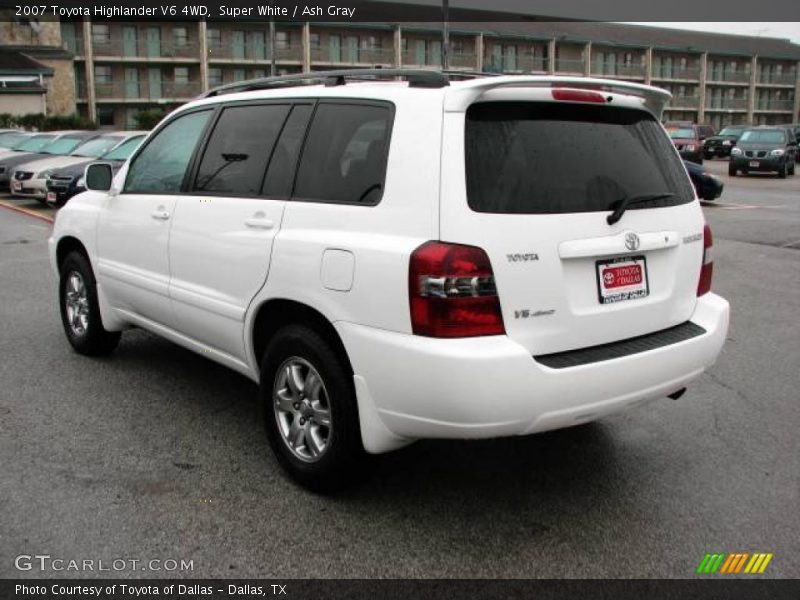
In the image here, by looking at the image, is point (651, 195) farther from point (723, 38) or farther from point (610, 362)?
point (723, 38)

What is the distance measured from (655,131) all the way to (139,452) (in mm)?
2949

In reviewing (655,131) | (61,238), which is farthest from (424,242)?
(61,238)

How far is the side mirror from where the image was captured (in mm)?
5254

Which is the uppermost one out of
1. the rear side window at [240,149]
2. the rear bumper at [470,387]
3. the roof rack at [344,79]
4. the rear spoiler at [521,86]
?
the roof rack at [344,79]

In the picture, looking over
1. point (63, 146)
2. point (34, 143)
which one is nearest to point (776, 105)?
point (34, 143)

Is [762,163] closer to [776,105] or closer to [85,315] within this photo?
[85,315]

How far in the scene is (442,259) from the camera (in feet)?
9.77

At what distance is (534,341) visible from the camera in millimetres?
3094

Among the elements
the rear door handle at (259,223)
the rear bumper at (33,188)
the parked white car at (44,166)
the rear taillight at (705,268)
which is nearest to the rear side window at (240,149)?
the rear door handle at (259,223)

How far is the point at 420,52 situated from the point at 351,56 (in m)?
6.15

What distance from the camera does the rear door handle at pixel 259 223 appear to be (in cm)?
370

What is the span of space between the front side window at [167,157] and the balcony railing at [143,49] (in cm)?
5740

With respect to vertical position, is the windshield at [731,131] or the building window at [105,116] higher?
the building window at [105,116]

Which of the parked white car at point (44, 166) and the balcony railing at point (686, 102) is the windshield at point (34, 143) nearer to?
the parked white car at point (44, 166)
